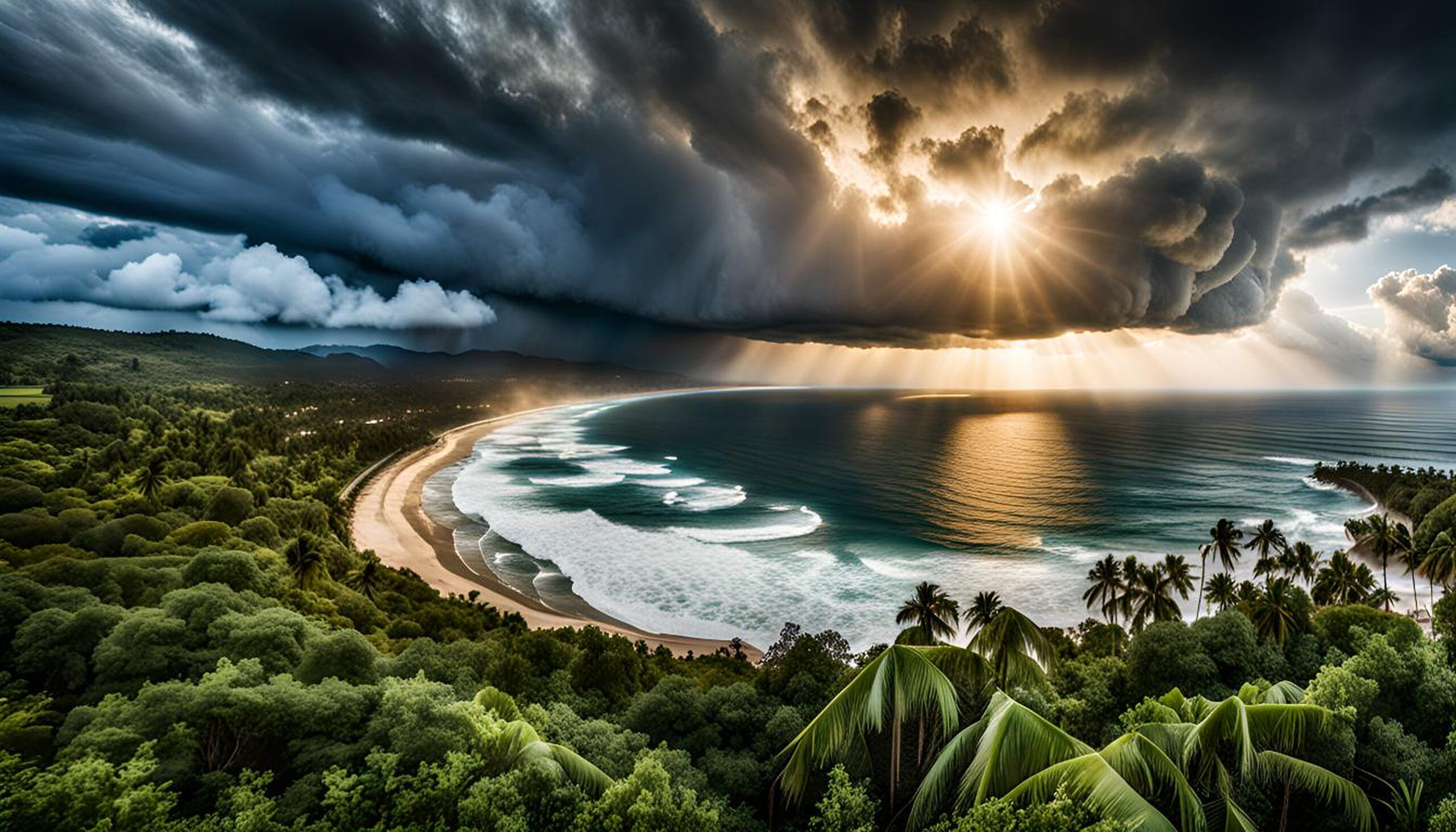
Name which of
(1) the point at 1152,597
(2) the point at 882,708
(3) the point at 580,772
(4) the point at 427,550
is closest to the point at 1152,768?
(2) the point at 882,708

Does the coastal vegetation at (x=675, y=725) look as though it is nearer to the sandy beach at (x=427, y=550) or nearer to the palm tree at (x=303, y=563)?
the palm tree at (x=303, y=563)

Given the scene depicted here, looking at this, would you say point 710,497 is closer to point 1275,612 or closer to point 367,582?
point 367,582

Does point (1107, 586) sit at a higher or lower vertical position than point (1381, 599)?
higher

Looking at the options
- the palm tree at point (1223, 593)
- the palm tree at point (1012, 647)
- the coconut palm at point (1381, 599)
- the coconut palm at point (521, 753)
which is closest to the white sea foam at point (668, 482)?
the palm tree at point (1223, 593)

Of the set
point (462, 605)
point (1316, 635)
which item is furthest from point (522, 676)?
point (1316, 635)

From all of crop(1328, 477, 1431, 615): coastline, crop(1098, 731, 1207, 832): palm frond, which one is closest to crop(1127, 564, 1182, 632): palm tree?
crop(1328, 477, 1431, 615): coastline

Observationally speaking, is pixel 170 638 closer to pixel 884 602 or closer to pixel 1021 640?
pixel 1021 640

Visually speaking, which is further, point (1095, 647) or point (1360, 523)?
point (1360, 523)

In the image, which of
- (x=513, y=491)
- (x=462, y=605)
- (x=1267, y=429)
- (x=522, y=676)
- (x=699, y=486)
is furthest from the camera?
(x=1267, y=429)
